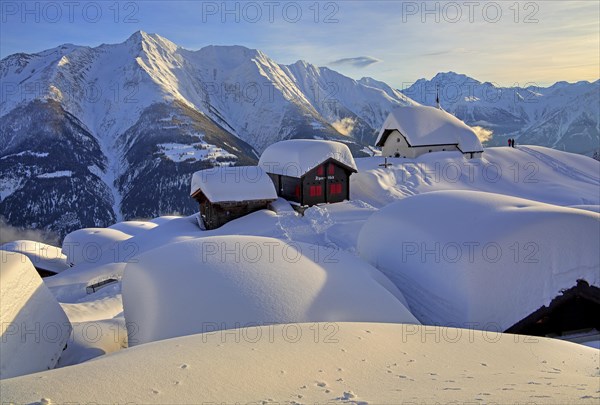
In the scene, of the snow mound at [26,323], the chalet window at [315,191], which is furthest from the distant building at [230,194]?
the snow mound at [26,323]

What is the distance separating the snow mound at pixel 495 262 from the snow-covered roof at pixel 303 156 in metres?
15.1

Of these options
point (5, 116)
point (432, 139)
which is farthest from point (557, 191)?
point (5, 116)

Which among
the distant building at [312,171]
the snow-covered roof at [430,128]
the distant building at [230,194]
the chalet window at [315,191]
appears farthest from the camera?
the snow-covered roof at [430,128]

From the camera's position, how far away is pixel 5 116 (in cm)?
14450

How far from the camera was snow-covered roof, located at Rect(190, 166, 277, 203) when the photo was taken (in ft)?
85.6

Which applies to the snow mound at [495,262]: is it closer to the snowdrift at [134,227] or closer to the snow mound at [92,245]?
the snow mound at [92,245]

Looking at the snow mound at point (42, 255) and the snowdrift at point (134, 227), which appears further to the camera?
the snowdrift at point (134, 227)

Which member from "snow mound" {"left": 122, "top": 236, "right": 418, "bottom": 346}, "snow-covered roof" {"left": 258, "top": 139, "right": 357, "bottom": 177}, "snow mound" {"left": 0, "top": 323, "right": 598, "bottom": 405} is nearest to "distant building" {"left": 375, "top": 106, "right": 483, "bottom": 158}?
"snow-covered roof" {"left": 258, "top": 139, "right": 357, "bottom": 177}

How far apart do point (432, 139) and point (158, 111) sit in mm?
133397

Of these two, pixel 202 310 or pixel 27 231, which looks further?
pixel 27 231

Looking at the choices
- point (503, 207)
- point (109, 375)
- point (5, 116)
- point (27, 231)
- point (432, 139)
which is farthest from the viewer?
point (5, 116)

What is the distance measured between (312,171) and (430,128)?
52.5ft

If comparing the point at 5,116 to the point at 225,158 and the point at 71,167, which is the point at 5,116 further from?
the point at 225,158

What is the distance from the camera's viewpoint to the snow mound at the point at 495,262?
423 inches
